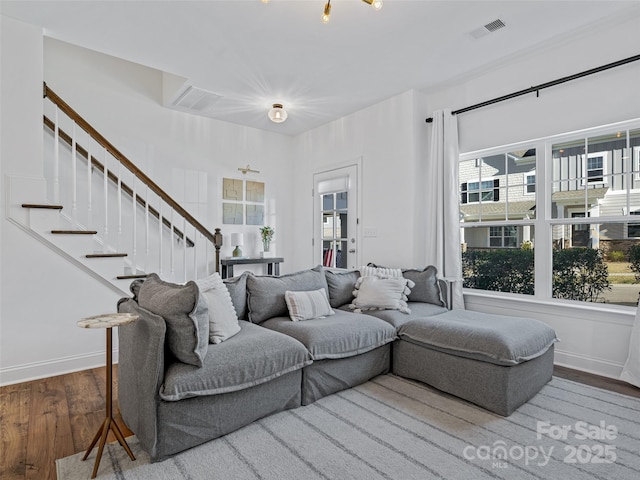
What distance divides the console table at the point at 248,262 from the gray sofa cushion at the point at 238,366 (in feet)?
7.67

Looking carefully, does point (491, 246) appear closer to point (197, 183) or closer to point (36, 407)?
point (197, 183)

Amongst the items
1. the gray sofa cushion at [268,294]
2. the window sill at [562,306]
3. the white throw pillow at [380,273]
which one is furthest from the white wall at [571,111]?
the gray sofa cushion at [268,294]

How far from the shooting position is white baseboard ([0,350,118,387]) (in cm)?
284

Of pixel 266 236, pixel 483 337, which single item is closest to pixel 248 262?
pixel 266 236

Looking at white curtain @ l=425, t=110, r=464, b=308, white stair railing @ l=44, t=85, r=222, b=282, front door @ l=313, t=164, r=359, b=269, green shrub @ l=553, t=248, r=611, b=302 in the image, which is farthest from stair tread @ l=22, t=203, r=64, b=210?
green shrub @ l=553, t=248, r=611, b=302

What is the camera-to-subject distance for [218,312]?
238cm

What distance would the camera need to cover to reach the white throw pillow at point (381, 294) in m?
3.33

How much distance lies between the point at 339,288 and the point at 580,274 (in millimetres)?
2214

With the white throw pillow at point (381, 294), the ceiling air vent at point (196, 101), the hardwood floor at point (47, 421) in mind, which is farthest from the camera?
the ceiling air vent at point (196, 101)

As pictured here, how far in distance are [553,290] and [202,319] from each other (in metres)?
3.21

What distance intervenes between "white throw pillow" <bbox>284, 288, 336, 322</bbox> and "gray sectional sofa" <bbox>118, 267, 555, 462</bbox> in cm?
7

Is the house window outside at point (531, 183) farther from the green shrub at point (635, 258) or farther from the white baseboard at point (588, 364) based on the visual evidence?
the white baseboard at point (588, 364)

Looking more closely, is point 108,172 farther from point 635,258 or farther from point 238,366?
point 635,258

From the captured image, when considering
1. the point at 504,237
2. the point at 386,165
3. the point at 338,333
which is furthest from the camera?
the point at 386,165
